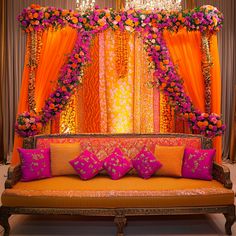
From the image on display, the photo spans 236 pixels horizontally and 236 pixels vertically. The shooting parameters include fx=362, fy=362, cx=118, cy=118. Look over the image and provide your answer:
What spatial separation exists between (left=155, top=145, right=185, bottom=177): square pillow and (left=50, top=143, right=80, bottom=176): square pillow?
37.3 inches

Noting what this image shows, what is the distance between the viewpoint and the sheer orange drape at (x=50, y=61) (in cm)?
547

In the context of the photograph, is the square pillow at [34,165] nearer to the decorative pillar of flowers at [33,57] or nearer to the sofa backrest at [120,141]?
the sofa backrest at [120,141]

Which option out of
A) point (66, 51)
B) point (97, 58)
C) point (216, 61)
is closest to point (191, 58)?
point (216, 61)

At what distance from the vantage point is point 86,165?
12.9 ft

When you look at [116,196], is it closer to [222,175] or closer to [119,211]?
[119,211]

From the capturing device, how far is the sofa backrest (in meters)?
4.24

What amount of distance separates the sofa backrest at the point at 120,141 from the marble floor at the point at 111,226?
749 millimetres

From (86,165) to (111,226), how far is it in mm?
696

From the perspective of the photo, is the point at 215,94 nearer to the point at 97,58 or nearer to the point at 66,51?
the point at 97,58

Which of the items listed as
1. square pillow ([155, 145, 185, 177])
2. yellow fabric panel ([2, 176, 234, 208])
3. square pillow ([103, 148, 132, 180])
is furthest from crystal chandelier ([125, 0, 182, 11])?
yellow fabric panel ([2, 176, 234, 208])

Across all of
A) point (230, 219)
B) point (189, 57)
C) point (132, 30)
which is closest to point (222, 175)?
point (230, 219)

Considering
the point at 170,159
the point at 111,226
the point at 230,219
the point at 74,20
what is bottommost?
the point at 111,226

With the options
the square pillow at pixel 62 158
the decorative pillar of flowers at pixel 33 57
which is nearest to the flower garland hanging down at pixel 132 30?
the decorative pillar of flowers at pixel 33 57

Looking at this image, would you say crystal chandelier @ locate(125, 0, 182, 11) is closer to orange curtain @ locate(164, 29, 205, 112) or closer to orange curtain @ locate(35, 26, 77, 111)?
orange curtain @ locate(164, 29, 205, 112)
